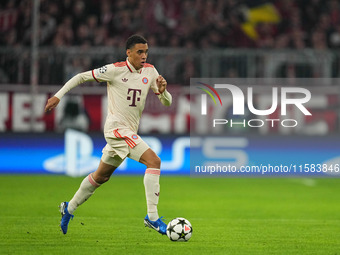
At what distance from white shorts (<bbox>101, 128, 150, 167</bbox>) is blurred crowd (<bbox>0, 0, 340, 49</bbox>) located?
31.2 feet

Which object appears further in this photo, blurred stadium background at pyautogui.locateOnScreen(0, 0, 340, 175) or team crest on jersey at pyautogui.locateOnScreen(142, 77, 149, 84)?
blurred stadium background at pyautogui.locateOnScreen(0, 0, 340, 175)

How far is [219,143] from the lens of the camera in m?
16.2

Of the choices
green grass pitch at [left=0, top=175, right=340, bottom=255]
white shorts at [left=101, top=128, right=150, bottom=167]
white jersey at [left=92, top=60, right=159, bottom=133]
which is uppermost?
white jersey at [left=92, top=60, right=159, bottom=133]

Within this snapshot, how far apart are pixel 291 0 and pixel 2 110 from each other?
925 cm

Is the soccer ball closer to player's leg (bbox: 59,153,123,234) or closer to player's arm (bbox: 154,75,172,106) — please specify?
player's leg (bbox: 59,153,123,234)

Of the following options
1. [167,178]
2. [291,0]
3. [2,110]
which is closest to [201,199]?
[167,178]

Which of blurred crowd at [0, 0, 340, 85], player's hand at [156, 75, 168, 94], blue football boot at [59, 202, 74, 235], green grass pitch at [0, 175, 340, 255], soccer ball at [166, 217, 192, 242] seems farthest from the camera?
blurred crowd at [0, 0, 340, 85]

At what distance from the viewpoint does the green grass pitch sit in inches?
299

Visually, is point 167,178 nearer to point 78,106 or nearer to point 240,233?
point 78,106

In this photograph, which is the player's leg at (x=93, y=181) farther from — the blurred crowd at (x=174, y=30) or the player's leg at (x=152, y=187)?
the blurred crowd at (x=174, y=30)

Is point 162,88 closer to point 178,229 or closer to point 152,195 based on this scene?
point 152,195

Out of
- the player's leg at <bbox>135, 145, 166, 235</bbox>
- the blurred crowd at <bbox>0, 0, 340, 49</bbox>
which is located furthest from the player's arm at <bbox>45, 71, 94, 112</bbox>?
the blurred crowd at <bbox>0, 0, 340, 49</bbox>

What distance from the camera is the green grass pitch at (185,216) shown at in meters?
7.60

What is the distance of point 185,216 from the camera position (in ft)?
34.4
